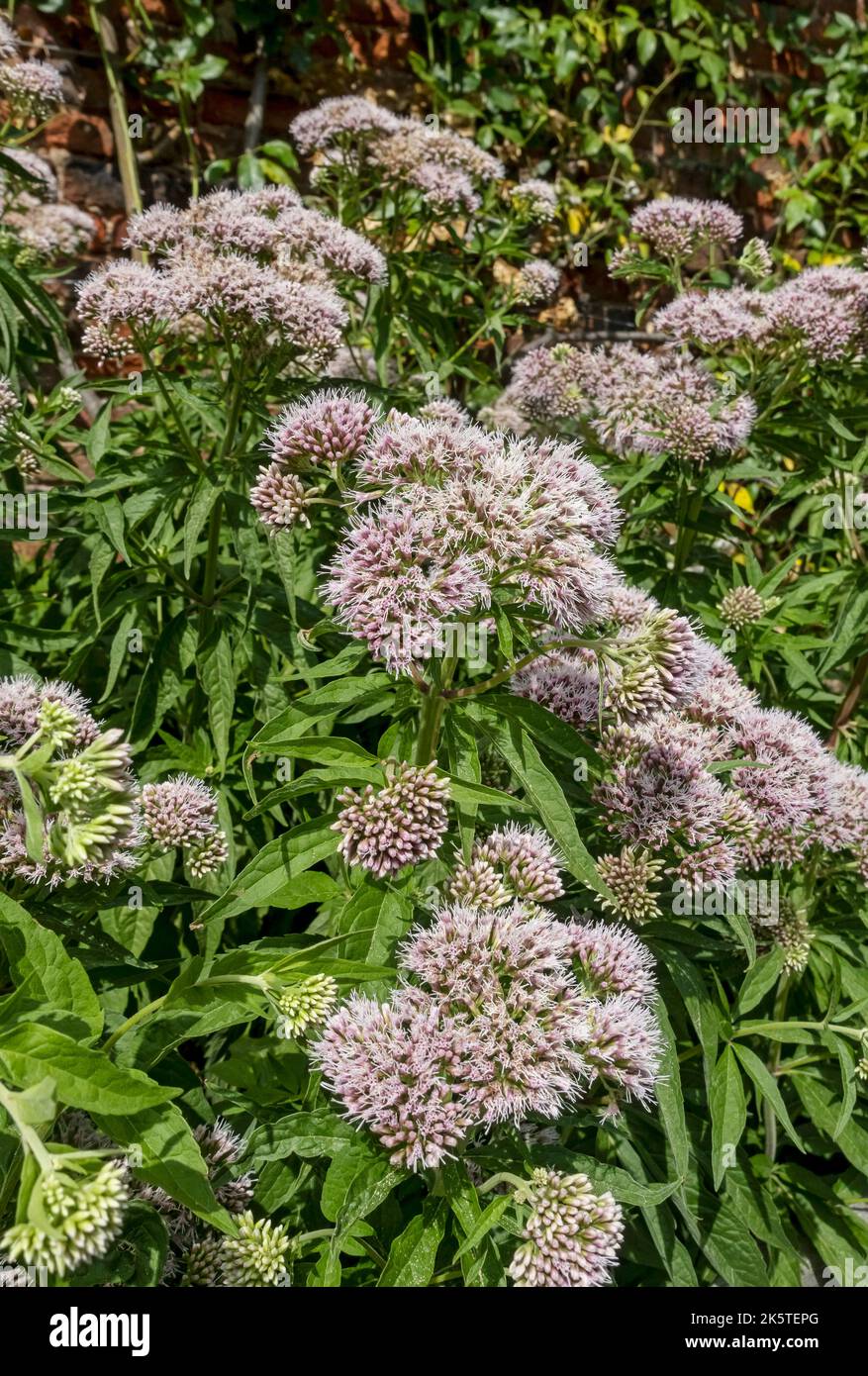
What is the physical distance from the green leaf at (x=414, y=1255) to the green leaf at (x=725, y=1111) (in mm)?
769

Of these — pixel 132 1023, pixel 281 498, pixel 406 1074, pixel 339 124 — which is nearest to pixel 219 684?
pixel 281 498

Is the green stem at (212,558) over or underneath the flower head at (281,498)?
underneath

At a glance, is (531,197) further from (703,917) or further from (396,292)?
(703,917)

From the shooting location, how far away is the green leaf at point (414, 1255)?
1.98 metres

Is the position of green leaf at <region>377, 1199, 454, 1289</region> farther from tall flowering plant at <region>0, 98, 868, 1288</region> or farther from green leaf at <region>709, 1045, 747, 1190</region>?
green leaf at <region>709, 1045, 747, 1190</region>

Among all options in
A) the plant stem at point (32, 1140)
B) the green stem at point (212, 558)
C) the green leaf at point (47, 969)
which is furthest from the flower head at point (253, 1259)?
the green stem at point (212, 558)

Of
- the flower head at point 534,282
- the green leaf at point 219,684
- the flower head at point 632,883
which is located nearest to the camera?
the flower head at point 632,883

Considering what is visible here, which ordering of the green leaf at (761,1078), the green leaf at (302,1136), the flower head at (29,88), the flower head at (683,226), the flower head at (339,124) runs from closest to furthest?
1. the green leaf at (302,1136)
2. the green leaf at (761,1078)
3. the flower head at (29,88)
4. the flower head at (339,124)
5. the flower head at (683,226)

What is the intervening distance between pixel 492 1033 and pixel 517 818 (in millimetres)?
754

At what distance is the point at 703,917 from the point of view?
8.91 ft

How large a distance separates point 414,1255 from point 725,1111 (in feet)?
3.10

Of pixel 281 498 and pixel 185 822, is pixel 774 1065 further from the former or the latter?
pixel 281 498

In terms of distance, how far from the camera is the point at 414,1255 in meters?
2.00

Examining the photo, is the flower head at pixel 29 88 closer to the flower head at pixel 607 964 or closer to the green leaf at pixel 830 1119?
the flower head at pixel 607 964
